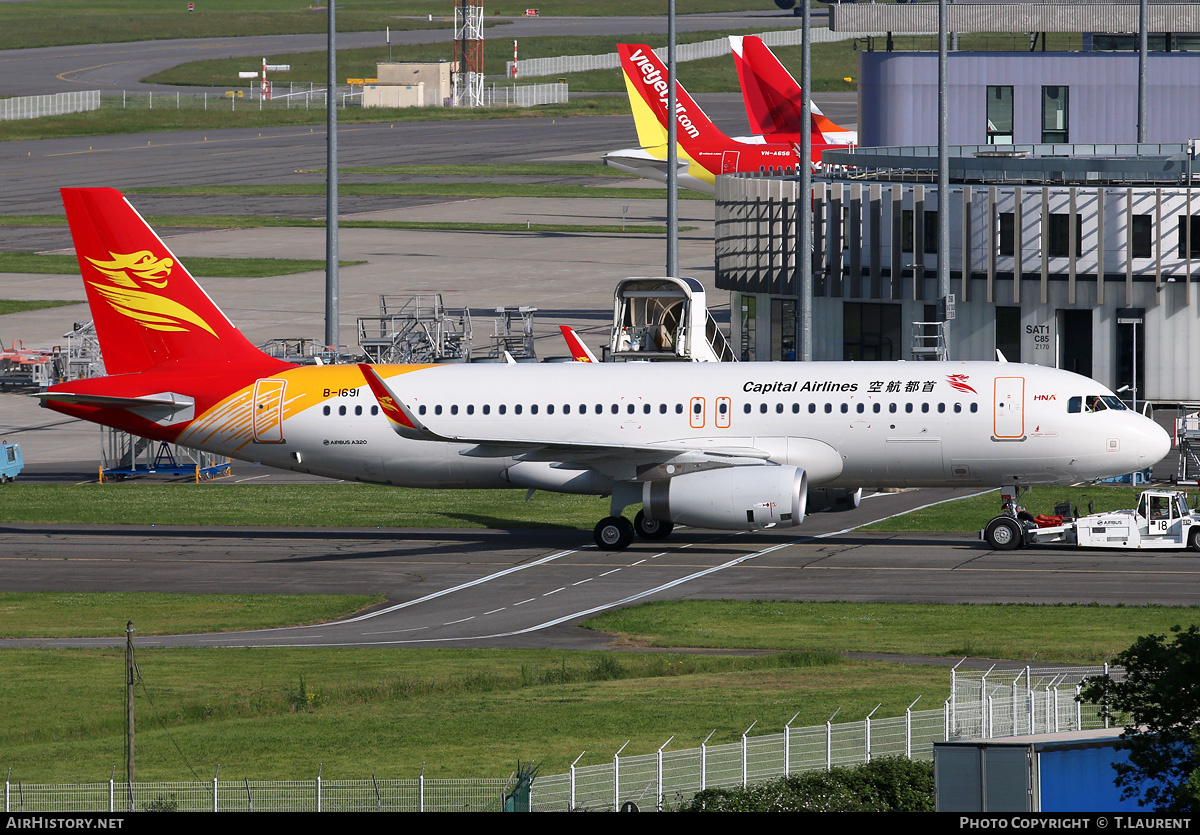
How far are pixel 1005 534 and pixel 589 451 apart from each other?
12.4 metres

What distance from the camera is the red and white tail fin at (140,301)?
51625 mm

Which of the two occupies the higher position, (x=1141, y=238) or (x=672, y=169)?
(x=672, y=169)

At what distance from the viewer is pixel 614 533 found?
166 feet

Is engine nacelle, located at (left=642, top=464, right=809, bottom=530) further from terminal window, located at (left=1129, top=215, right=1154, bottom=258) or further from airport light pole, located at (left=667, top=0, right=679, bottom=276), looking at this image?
terminal window, located at (left=1129, top=215, right=1154, bottom=258)

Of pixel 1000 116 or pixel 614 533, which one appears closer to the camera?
pixel 614 533

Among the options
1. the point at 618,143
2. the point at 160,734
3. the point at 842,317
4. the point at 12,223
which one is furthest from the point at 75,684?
the point at 618,143

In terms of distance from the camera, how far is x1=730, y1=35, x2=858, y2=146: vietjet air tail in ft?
347

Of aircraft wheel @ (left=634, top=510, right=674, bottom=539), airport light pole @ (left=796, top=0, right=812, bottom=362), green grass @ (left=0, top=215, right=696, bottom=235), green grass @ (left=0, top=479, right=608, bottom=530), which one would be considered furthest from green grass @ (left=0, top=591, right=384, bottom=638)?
green grass @ (left=0, top=215, right=696, bottom=235)

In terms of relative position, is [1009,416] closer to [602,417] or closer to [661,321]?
[602,417]

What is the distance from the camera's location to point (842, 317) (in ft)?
250

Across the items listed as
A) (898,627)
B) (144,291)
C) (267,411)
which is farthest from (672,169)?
(898,627)

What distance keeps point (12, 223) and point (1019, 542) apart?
103 meters

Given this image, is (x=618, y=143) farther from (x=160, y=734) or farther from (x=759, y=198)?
(x=160, y=734)

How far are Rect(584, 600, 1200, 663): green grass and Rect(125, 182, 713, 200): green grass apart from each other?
11095 centimetres
